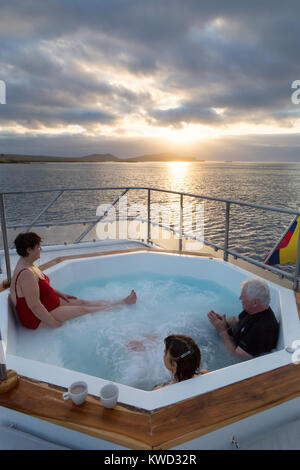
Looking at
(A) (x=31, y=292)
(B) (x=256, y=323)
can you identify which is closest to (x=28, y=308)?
(A) (x=31, y=292)

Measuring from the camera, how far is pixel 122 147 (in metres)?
16.6

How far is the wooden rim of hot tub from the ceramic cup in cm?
3

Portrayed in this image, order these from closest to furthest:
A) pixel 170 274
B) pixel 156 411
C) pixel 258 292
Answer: pixel 156 411, pixel 258 292, pixel 170 274

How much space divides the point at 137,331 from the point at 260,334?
90 cm

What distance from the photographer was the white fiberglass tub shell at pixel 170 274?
1058mm

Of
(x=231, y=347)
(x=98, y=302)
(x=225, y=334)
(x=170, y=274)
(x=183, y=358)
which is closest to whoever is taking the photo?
(x=183, y=358)

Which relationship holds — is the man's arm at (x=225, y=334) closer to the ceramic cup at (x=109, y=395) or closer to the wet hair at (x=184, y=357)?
the wet hair at (x=184, y=357)

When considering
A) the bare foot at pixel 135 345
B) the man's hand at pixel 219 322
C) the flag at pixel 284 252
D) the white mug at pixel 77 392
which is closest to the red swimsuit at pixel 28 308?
the bare foot at pixel 135 345

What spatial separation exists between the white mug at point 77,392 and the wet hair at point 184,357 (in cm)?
37

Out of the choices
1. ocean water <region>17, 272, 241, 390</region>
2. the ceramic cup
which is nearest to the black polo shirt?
ocean water <region>17, 272, 241, 390</region>

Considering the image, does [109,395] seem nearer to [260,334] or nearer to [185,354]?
[185,354]

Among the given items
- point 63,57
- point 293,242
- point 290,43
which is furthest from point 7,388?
point 63,57

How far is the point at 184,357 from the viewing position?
1127 mm
